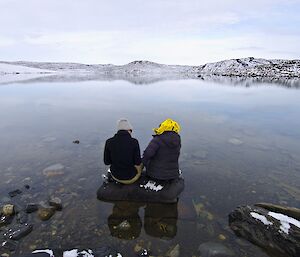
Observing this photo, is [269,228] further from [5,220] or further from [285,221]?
[5,220]

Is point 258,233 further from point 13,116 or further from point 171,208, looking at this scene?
point 13,116

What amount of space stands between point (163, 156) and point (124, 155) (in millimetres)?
1055

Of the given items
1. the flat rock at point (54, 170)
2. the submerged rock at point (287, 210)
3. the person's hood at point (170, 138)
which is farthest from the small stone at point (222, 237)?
the flat rock at point (54, 170)

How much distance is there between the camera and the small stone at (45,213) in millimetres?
6803

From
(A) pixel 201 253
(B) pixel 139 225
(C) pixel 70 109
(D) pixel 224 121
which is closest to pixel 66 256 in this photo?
(B) pixel 139 225

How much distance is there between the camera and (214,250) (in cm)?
586

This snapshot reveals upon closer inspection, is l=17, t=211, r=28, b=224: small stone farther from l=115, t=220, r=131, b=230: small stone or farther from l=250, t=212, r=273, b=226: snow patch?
l=250, t=212, r=273, b=226: snow patch

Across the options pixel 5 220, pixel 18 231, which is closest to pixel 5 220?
pixel 5 220

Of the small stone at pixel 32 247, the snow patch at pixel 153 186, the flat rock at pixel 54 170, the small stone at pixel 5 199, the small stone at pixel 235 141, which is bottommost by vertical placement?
the small stone at pixel 235 141

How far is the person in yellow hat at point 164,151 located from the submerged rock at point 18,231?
10.6ft

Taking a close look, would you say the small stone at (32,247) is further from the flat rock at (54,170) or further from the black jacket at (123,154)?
the flat rock at (54,170)

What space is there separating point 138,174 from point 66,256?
3.15m

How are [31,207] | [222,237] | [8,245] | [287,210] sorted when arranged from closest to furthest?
[8,245] → [222,237] → [287,210] → [31,207]

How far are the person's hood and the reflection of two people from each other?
1638 mm
